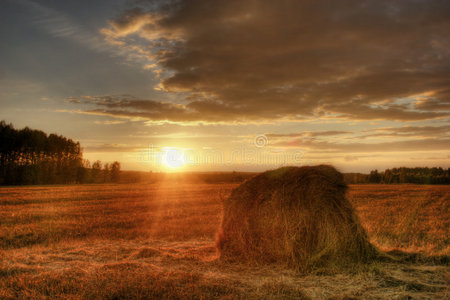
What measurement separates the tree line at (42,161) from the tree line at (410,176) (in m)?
45.0

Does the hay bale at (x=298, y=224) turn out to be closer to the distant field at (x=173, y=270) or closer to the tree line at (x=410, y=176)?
the distant field at (x=173, y=270)

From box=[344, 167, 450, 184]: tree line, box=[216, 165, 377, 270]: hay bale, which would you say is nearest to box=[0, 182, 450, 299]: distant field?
box=[216, 165, 377, 270]: hay bale

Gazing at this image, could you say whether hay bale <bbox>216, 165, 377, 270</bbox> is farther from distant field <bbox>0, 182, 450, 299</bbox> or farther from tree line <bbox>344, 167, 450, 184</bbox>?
tree line <bbox>344, 167, 450, 184</bbox>

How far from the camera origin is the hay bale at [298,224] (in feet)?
23.0

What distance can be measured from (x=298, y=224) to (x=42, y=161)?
200 ft

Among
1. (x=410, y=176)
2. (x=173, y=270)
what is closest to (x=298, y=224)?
(x=173, y=270)

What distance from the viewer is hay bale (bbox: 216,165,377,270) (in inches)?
275

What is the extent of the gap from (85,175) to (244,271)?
5887cm

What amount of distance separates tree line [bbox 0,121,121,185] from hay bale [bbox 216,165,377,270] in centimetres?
5333

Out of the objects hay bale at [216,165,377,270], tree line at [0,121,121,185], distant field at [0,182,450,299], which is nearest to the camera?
distant field at [0,182,450,299]

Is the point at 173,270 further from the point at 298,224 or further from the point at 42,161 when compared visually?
the point at 42,161

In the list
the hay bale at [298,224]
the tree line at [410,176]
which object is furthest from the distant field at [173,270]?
the tree line at [410,176]

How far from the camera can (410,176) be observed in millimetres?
52938

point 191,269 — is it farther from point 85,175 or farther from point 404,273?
point 85,175
